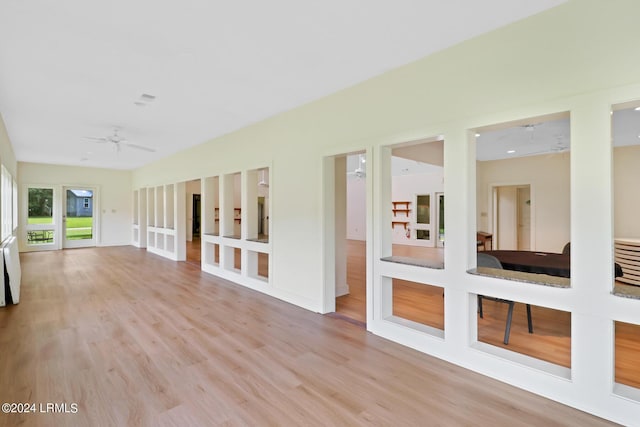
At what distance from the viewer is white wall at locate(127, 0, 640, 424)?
209 centimetres

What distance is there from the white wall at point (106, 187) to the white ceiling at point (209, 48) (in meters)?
6.51

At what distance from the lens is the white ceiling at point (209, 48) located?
234cm

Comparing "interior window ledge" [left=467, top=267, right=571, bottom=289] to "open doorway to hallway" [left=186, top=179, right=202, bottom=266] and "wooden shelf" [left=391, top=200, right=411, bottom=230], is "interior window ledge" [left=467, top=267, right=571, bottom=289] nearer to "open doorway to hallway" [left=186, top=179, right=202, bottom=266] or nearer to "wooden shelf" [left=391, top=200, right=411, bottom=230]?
"wooden shelf" [left=391, top=200, right=411, bottom=230]

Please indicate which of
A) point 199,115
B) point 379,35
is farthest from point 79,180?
point 379,35

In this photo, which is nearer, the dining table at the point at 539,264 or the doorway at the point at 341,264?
the dining table at the point at 539,264

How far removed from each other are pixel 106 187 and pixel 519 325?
12.6 metres

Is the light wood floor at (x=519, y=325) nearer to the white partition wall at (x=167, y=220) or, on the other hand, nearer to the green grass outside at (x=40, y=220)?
the white partition wall at (x=167, y=220)

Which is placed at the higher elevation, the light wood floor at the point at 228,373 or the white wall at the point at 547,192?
the white wall at the point at 547,192

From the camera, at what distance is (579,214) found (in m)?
2.19

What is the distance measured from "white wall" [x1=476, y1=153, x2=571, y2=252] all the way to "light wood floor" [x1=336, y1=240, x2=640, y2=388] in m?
4.53

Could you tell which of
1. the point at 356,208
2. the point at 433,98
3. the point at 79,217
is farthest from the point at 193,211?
the point at 433,98

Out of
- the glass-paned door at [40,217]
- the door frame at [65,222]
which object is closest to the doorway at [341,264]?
the door frame at [65,222]

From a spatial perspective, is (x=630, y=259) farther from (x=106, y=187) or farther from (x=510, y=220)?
(x=106, y=187)

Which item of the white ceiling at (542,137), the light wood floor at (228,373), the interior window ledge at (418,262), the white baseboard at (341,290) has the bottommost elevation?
the light wood floor at (228,373)
